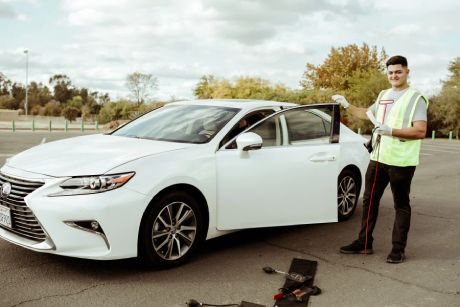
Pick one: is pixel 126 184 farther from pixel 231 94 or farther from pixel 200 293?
pixel 231 94

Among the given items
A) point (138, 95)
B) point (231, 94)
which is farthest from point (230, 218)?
point (138, 95)

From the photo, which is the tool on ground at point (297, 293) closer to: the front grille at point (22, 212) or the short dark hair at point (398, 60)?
the front grille at point (22, 212)

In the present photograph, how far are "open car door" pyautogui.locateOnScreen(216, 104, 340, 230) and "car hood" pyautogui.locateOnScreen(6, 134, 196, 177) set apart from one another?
1.79 ft

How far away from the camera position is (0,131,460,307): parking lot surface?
3922mm

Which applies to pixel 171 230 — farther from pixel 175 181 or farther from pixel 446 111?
pixel 446 111

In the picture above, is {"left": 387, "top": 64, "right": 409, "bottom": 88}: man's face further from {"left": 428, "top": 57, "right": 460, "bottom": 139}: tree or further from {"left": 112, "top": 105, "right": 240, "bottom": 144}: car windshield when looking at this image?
{"left": 428, "top": 57, "right": 460, "bottom": 139}: tree

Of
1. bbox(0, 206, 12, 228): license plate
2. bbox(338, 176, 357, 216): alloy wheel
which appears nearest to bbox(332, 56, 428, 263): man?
bbox(338, 176, 357, 216): alloy wheel

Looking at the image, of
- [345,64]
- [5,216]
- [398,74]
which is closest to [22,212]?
[5,216]

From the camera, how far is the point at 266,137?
5.21 metres

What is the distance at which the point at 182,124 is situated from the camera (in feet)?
17.6

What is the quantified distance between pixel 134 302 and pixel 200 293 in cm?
51

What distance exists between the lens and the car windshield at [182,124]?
506cm

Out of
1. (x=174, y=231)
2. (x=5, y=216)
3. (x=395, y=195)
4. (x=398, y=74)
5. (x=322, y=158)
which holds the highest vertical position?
(x=398, y=74)

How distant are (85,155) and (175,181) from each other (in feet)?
2.72
